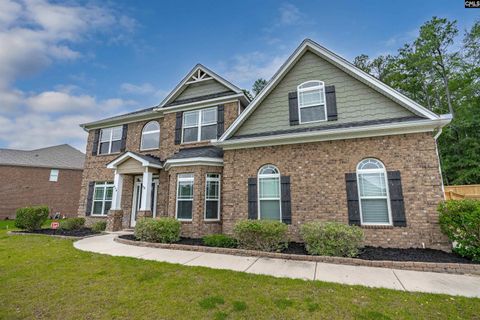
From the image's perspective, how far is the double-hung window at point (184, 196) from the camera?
31.7 feet

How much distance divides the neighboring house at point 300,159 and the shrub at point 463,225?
461mm

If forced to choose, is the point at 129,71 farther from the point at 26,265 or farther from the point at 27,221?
the point at 26,265

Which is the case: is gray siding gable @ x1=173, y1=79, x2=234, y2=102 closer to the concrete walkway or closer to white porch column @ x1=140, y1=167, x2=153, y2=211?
white porch column @ x1=140, y1=167, x2=153, y2=211

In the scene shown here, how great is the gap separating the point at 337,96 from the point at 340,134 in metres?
1.71

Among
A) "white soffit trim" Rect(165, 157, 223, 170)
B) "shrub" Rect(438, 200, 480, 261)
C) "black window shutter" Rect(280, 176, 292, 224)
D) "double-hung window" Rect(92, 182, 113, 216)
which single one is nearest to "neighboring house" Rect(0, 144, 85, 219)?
"double-hung window" Rect(92, 182, 113, 216)

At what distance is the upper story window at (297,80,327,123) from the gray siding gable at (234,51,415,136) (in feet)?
0.73

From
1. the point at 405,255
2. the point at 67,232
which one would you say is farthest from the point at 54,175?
the point at 405,255

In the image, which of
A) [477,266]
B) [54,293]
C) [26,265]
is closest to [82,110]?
[26,265]

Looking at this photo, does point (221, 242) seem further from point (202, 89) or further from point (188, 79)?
point (188, 79)

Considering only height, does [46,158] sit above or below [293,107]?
above

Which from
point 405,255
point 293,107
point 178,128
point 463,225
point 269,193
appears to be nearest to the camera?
point 463,225

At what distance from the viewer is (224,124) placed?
11273 mm

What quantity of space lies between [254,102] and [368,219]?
620 cm

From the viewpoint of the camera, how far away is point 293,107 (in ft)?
30.1
